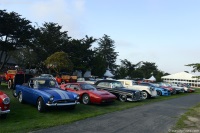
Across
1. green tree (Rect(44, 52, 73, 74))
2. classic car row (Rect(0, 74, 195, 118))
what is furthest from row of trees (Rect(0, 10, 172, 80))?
classic car row (Rect(0, 74, 195, 118))

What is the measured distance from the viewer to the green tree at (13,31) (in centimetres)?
2561

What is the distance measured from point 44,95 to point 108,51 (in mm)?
82935

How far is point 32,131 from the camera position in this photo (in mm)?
7164

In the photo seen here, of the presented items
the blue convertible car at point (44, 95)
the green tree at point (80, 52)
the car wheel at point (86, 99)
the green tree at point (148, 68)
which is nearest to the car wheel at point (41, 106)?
the blue convertible car at point (44, 95)

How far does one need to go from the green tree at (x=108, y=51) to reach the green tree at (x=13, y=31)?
62513mm

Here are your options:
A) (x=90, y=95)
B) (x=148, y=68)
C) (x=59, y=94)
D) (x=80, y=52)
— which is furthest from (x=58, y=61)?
(x=148, y=68)

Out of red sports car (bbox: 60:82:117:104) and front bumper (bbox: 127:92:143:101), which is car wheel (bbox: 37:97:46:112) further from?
front bumper (bbox: 127:92:143:101)

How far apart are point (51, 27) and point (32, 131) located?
1912 inches

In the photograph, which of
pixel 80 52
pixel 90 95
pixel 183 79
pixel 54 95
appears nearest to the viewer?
pixel 54 95

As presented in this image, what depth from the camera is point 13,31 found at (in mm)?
26188

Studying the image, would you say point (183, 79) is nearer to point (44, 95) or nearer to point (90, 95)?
point (90, 95)

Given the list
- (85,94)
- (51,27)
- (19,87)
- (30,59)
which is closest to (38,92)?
(19,87)

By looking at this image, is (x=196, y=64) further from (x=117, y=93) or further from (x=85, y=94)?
(x=85, y=94)

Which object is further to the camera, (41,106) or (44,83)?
(44,83)
